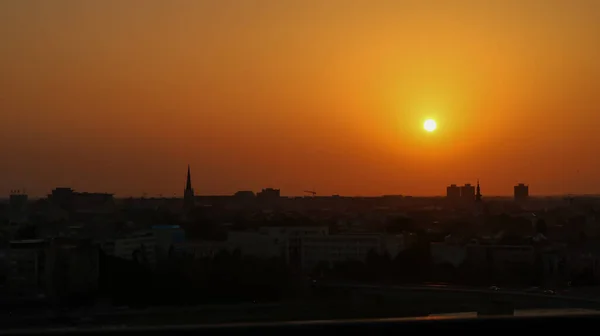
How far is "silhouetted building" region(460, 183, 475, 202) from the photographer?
28800mm

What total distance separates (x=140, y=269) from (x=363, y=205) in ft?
75.4

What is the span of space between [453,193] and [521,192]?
18.1ft

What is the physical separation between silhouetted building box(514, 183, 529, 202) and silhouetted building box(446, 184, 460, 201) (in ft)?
8.24

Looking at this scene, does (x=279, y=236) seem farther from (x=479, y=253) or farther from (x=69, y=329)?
(x=69, y=329)

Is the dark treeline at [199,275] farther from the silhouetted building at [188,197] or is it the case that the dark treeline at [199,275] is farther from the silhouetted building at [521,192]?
the silhouetted building at [188,197]

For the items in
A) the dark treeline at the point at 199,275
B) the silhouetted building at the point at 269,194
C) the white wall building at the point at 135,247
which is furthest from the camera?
the silhouetted building at the point at 269,194

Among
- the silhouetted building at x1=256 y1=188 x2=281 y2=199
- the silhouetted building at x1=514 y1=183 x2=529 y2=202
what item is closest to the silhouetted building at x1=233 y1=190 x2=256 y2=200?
the silhouetted building at x1=256 y1=188 x2=281 y2=199

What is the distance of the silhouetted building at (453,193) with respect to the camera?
29156 millimetres

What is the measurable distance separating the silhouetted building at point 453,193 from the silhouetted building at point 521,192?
2.51 m

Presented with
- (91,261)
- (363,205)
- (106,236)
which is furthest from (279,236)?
(363,205)

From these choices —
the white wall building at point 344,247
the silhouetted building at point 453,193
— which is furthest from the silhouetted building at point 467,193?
the white wall building at point 344,247

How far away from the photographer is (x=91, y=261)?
12.9 m

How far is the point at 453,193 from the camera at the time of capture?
30.8 m

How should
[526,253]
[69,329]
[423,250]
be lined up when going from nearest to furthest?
[69,329] → [526,253] → [423,250]
